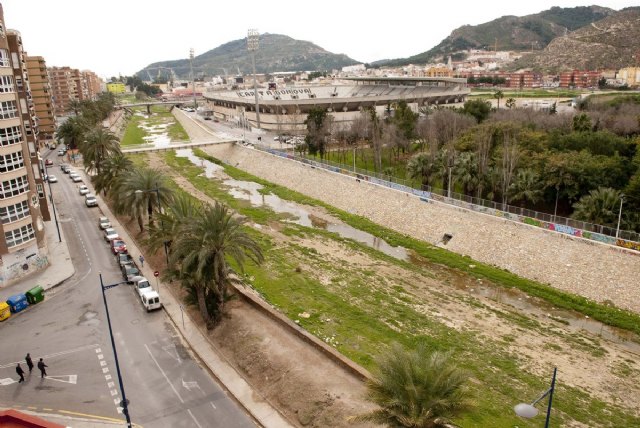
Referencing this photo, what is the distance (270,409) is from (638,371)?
19459mm

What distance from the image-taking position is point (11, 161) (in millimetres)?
35500

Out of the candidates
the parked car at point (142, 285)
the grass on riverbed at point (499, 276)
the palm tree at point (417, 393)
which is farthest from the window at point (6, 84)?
the palm tree at point (417, 393)

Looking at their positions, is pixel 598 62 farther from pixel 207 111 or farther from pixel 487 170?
pixel 487 170

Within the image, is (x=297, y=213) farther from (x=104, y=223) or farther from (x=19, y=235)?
(x=19, y=235)

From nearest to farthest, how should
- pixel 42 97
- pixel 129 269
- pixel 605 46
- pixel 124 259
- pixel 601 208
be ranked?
1. pixel 129 269
2. pixel 601 208
3. pixel 124 259
4. pixel 42 97
5. pixel 605 46

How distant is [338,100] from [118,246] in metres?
77.0

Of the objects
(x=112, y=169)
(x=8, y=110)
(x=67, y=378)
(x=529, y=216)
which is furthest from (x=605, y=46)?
(x=67, y=378)

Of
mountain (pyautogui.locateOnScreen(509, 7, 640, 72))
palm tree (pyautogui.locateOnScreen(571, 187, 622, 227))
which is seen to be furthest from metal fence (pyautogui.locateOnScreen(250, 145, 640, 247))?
mountain (pyautogui.locateOnScreen(509, 7, 640, 72))

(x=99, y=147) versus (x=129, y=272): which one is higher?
(x=99, y=147)

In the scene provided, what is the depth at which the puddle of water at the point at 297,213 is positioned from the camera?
43.7 metres

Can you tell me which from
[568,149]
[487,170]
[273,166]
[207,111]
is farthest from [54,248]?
[207,111]

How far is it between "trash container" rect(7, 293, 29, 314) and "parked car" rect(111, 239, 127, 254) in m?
9.46

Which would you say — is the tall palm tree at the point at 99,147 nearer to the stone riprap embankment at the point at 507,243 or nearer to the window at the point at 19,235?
the window at the point at 19,235

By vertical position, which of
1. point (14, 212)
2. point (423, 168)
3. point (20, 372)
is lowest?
point (20, 372)
